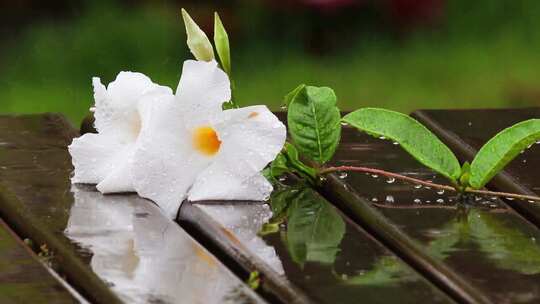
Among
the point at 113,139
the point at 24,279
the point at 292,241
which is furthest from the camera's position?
the point at 113,139

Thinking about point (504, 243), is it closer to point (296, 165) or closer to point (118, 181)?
point (296, 165)

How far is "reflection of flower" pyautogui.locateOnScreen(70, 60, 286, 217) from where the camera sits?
1627 millimetres

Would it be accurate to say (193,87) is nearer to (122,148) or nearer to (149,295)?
(122,148)

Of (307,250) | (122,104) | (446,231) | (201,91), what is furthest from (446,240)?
(122,104)

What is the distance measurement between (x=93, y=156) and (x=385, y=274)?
1.58 ft

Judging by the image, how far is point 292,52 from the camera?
4.95 metres

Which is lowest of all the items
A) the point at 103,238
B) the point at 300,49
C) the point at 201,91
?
the point at 300,49

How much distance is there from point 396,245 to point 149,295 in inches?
11.1

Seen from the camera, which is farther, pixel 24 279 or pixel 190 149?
pixel 190 149

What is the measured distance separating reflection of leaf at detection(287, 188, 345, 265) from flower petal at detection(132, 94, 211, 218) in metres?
0.12

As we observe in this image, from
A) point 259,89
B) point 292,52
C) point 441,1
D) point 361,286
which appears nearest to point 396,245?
point 361,286

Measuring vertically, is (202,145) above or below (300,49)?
above

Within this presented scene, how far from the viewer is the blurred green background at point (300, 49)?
4570mm

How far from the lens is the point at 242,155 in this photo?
165 cm
